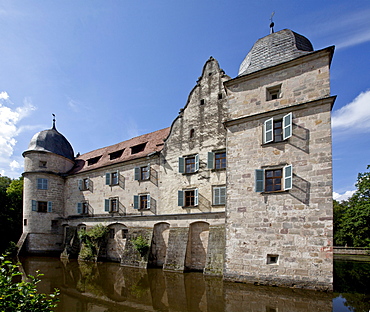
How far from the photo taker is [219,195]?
14234 millimetres

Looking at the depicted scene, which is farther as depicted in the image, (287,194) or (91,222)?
(91,222)

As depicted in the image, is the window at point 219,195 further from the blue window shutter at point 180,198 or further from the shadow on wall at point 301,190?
the shadow on wall at point 301,190

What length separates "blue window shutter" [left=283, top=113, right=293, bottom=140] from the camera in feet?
35.1

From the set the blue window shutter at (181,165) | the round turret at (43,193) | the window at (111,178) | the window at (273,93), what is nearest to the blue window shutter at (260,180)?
the window at (273,93)

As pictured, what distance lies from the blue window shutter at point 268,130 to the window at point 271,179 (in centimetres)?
140

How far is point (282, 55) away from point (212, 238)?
1007 centimetres

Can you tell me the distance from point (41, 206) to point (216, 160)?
59.2 feet

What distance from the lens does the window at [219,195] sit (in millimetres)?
14078

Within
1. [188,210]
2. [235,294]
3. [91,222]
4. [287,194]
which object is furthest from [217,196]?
[91,222]

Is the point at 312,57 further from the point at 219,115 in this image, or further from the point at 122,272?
the point at 122,272

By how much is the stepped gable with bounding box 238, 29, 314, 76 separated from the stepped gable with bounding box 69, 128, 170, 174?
8.56 m

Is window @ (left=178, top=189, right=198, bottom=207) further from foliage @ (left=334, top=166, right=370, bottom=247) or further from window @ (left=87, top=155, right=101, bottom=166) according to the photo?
foliage @ (left=334, top=166, right=370, bottom=247)

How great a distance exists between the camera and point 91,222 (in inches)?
799

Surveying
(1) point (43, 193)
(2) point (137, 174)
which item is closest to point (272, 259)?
(2) point (137, 174)
